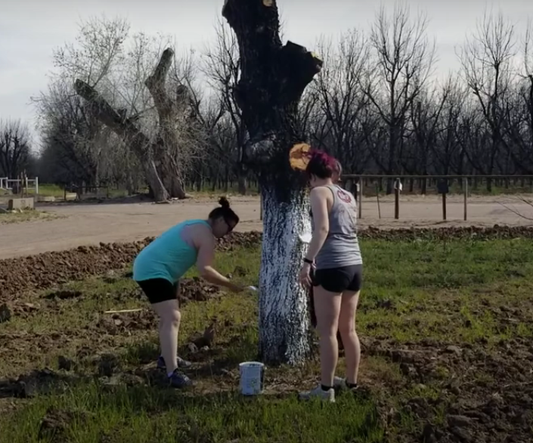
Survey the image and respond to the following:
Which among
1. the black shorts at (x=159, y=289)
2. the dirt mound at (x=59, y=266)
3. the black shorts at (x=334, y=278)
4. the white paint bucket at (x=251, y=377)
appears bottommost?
the dirt mound at (x=59, y=266)

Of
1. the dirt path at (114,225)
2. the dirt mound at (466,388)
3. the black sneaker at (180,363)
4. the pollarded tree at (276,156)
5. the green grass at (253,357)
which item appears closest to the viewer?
the dirt mound at (466,388)

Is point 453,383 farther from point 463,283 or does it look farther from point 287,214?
point 463,283

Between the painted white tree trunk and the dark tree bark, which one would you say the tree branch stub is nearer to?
the painted white tree trunk

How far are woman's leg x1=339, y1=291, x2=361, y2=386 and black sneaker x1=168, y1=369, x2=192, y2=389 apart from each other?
1060 mm

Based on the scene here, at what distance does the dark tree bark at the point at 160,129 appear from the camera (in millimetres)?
40938

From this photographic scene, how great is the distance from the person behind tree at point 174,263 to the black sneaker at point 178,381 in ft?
0.13

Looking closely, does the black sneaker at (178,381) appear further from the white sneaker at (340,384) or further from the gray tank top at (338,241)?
the gray tank top at (338,241)

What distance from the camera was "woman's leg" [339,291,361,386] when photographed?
4.60 meters

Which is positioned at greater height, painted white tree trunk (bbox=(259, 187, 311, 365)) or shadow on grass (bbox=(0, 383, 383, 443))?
painted white tree trunk (bbox=(259, 187, 311, 365))

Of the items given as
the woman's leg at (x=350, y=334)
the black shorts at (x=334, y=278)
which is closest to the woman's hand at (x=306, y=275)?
the black shorts at (x=334, y=278)

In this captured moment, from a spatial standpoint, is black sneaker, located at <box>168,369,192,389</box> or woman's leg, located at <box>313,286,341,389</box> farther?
black sneaker, located at <box>168,369,192,389</box>

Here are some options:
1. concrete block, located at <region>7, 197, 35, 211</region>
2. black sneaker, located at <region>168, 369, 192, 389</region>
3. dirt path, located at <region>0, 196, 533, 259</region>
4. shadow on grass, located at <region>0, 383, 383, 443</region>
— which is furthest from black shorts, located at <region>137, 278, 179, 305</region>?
concrete block, located at <region>7, 197, 35, 211</region>

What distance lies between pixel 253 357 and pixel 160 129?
3766cm

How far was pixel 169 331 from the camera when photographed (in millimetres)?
4918
